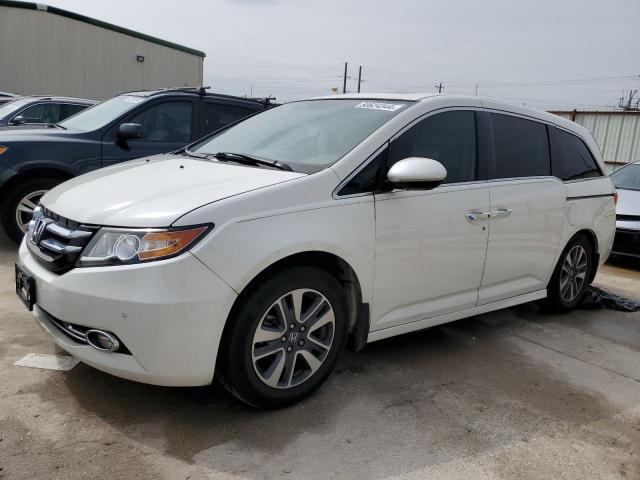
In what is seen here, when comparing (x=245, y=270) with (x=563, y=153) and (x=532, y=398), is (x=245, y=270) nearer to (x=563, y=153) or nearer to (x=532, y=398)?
(x=532, y=398)

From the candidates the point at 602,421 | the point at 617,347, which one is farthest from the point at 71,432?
the point at 617,347

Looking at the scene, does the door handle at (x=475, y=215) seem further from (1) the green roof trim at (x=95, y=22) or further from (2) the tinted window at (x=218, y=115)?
(1) the green roof trim at (x=95, y=22)

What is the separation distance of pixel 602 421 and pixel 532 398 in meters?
0.38

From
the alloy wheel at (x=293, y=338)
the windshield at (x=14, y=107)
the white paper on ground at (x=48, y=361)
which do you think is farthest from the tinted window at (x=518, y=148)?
the windshield at (x=14, y=107)

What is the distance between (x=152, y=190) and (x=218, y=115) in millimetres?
4243

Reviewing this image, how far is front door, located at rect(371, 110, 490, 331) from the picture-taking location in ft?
10.5

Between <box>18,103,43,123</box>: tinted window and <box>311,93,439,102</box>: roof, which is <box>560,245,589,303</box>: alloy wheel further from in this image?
<box>18,103,43,123</box>: tinted window

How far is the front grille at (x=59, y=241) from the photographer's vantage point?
2.64m

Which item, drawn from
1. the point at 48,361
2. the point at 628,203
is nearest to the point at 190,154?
the point at 48,361

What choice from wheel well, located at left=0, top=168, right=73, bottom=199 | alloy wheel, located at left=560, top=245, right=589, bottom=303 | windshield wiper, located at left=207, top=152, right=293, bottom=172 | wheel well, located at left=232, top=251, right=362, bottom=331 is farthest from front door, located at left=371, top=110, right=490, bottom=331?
wheel well, located at left=0, top=168, right=73, bottom=199

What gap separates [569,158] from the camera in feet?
15.1

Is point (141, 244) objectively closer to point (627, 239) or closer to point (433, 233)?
point (433, 233)

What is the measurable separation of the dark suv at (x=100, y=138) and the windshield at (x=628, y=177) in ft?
17.9

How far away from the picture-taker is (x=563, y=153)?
4543mm
